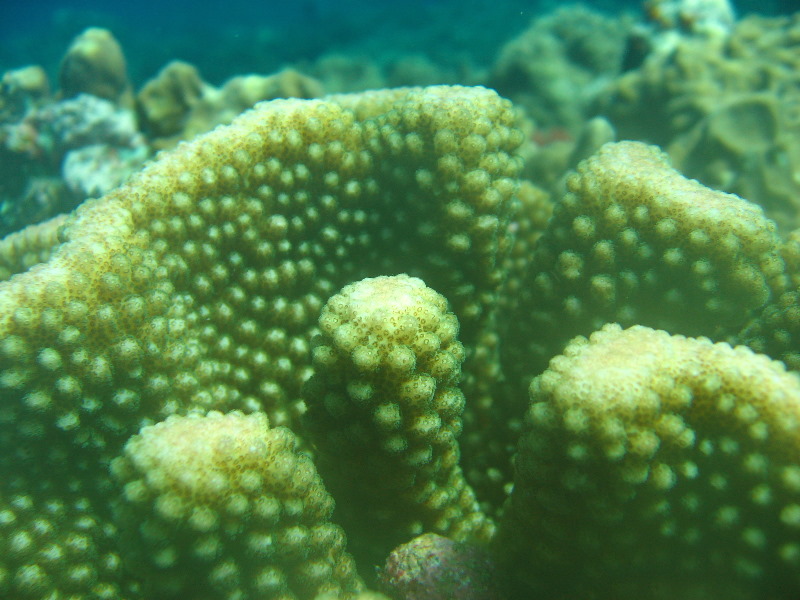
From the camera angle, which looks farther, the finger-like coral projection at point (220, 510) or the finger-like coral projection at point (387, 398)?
the finger-like coral projection at point (387, 398)

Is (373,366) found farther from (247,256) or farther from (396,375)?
(247,256)

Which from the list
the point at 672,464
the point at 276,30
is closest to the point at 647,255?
the point at 672,464

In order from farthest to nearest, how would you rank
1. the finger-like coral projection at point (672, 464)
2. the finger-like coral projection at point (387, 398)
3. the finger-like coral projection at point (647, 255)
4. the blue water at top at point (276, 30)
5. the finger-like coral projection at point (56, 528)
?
the blue water at top at point (276, 30)
the finger-like coral projection at point (647, 255)
the finger-like coral projection at point (56, 528)
the finger-like coral projection at point (387, 398)
the finger-like coral projection at point (672, 464)

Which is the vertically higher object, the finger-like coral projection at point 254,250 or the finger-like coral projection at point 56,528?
the finger-like coral projection at point 254,250

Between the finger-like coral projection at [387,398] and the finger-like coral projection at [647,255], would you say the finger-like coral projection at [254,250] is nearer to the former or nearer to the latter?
the finger-like coral projection at [647,255]

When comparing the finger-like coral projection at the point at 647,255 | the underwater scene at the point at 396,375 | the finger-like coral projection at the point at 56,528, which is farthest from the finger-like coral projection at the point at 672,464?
the finger-like coral projection at the point at 56,528

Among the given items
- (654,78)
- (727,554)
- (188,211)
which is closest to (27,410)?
(188,211)
